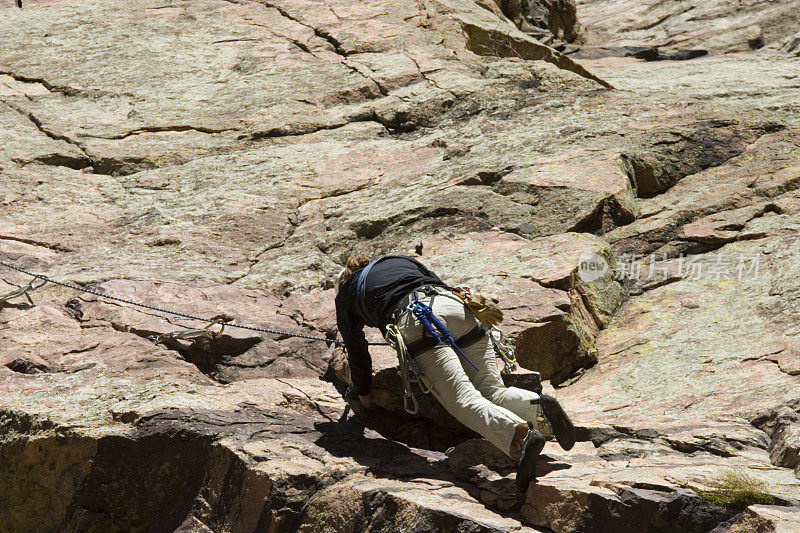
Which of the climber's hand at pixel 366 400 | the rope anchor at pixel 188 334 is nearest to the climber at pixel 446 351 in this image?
the climber's hand at pixel 366 400

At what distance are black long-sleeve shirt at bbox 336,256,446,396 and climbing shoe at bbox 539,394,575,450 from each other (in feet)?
4.09

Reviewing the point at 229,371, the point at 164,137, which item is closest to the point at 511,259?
the point at 229,371

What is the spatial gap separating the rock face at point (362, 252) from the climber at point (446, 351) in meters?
0.40

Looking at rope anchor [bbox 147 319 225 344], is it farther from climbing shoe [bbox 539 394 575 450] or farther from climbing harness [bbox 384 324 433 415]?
climbing shoe [bbox 539 394 575 450]

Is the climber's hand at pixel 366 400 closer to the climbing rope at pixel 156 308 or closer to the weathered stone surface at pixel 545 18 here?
the climbing rope at pixel 156 308

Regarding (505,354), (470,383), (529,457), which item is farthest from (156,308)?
(529,457)

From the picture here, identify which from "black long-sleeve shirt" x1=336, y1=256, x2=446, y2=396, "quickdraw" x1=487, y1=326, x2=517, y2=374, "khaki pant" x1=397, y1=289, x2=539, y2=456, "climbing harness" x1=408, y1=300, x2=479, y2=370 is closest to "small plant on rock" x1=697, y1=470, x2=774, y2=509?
"khaki pant" x1=397, y1=289, x2=539, y2=456

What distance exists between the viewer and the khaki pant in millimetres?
5859

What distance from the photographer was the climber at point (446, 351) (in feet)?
19.4

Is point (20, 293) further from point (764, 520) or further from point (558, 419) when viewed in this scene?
point (764, 520)

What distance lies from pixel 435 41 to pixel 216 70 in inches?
162

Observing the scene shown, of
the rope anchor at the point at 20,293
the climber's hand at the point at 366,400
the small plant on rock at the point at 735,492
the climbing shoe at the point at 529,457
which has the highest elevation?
the small plant on rock at the point at 735,492

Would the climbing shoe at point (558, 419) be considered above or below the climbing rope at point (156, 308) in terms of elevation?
Result: above

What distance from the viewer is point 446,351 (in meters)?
6.27
